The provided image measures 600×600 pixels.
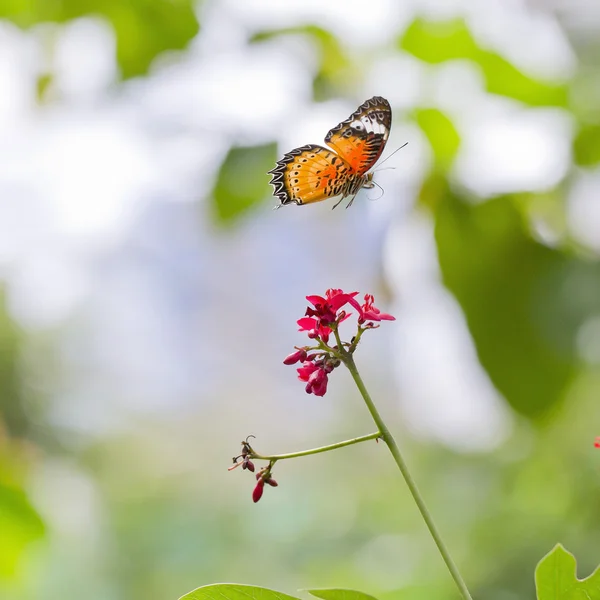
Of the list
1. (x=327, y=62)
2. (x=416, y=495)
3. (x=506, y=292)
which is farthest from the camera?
(x=327, y=62)

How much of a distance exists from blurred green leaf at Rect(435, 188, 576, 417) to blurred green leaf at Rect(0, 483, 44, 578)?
2.11 ft

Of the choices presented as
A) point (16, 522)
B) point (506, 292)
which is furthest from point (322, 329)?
point (16, 522)

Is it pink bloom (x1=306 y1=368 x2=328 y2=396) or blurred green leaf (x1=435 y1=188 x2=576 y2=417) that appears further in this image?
blurred green leaf (x1=435 y1=188 x2=576 y2=417)

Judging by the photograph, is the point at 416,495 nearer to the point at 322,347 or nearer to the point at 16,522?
the point at 322,347

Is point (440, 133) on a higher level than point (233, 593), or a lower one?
higher

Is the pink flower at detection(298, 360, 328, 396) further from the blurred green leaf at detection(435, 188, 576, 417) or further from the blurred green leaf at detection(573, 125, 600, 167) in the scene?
the blurred green leaf at detection(573, 125, 600, 167)

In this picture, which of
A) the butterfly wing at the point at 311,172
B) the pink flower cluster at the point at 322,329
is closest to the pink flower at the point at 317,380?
the pink flower cluster at the point at 322,329

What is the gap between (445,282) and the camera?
95 cm

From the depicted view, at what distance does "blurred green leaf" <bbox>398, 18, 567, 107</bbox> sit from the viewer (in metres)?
1.01

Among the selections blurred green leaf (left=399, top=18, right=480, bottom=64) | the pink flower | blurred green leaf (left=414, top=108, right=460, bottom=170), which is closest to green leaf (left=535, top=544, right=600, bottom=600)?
the pink flower

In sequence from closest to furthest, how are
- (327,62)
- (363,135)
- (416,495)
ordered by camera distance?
(416,495) < (363,135) < (327,62)

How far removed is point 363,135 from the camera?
Result: 507 millimetres

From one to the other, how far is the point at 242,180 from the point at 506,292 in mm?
363

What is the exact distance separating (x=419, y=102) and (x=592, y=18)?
324mm
